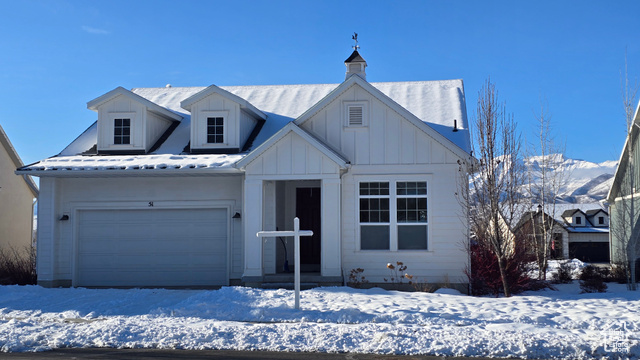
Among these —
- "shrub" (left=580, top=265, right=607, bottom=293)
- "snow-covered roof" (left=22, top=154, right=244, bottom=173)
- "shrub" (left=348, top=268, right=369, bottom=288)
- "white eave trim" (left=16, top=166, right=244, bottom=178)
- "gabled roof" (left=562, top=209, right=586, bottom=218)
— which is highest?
"snow-covered roof" (left=22, top=154, right=244, bottom=173)

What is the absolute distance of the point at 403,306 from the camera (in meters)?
11.1

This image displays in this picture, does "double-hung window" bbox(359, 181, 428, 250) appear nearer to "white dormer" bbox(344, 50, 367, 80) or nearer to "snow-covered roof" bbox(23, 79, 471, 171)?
"snow-covered roof" bbox(23, 79, 471, 171)

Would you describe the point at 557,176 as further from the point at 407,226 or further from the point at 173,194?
the point at 173,194

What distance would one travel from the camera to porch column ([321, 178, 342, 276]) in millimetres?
14172

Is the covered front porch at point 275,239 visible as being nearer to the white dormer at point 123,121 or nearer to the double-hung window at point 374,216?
the double-hung window at point 374,216

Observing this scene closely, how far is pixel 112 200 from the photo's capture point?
52.3 feet

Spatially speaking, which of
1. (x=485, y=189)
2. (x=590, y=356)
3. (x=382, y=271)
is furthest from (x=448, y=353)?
(x=382, y=271)

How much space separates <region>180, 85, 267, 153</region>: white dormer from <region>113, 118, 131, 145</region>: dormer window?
1831 millimetres

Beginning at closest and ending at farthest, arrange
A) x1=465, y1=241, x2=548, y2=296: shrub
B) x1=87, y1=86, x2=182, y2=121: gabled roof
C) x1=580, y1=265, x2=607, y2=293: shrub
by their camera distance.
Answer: x1=465, y1=241, x2=548, y2=296: shrub, x1=580, y1=265, x2=607, y2=293: shrub, x1=87, y1=86, x2=182, y2=121: gabled roof

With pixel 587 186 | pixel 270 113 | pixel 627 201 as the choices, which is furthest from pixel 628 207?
pixel 587 186

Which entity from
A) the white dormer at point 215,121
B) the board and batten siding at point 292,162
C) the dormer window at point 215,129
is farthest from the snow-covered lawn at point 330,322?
the dormer window at point 215,129

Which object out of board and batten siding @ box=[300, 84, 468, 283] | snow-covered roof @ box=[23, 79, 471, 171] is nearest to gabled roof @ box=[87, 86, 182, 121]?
snow-covered roof @ box=[23, 79, 471, 171]

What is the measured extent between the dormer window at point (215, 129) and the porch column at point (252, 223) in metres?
2.63

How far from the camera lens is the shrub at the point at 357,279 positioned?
1428 cm
